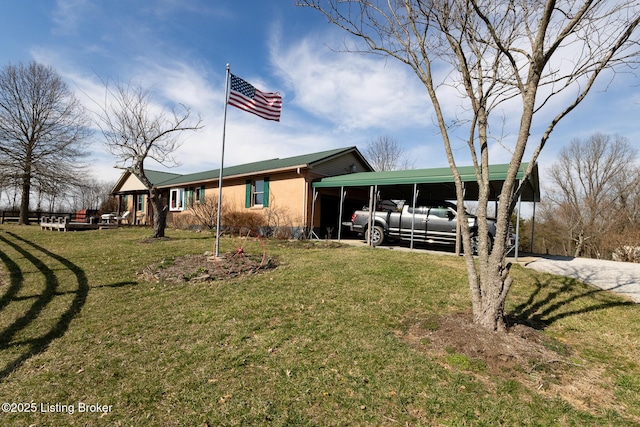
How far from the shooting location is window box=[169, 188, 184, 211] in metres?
21.0

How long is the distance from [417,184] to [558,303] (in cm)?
676

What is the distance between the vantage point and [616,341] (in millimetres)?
4168

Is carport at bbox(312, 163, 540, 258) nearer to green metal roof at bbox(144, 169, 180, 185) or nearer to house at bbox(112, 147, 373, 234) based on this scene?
house at bbox(112, 147, 373, 234)

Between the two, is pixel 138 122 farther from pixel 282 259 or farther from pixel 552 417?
pixel 552 417

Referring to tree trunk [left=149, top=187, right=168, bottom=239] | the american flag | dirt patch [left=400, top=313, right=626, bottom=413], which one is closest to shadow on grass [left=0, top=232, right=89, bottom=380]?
tree trunk [left=149, top=187, right=168, bottom=239]

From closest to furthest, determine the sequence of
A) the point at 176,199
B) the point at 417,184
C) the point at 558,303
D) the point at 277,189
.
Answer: the point at 558,303 → the point at 417,184 → the point at 277,189 → the point at 176,199

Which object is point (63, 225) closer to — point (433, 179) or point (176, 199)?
point (176, 199)

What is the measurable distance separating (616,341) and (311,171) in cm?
1167

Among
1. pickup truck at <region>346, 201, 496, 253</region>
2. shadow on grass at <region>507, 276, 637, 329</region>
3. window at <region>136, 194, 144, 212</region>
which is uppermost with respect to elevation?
window at <region>136, 194, 144, 212</region>

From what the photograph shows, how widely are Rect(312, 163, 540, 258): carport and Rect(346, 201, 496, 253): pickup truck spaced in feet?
1.76

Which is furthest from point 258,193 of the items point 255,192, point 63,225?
point 63,225

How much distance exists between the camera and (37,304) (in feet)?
17.4

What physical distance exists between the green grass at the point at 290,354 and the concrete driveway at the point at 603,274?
2.22 feet

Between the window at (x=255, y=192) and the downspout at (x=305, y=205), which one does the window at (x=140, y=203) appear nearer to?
the window at (x=255, y=192)
